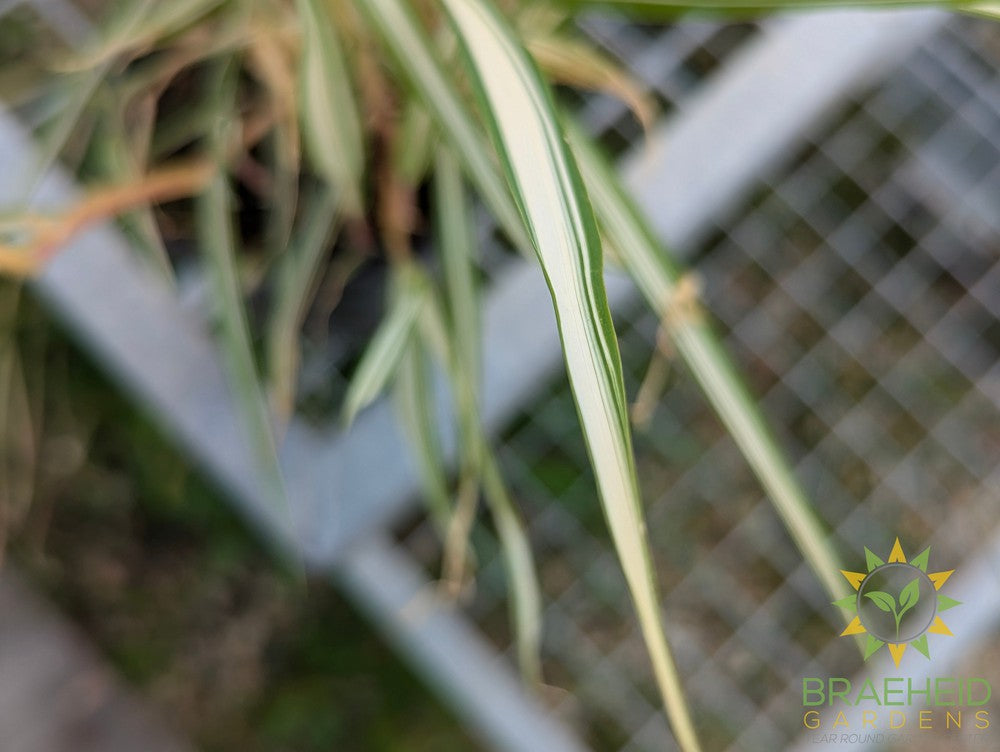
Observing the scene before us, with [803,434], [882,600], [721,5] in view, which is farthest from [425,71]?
[803,434]

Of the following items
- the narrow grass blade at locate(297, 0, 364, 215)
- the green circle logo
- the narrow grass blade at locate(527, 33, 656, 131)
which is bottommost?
the green circle logo

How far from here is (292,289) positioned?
347mm

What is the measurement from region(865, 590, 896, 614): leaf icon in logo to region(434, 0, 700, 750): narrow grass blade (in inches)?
7.0

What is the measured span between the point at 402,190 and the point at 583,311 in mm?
253

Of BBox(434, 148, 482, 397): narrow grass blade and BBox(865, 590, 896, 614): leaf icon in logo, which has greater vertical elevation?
BBox(434, 148, 482, 397): narrow grass blade

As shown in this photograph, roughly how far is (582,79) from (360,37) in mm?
115

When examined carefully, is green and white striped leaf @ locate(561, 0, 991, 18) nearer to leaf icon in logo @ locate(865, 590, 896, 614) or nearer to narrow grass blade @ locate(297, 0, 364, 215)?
narrow grass blade @ locate(297, 0, 364, 215)

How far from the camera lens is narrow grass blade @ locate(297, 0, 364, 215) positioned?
26cm

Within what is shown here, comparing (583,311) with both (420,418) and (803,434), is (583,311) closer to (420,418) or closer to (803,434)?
(420,418)

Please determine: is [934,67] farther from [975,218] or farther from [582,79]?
[582,79]

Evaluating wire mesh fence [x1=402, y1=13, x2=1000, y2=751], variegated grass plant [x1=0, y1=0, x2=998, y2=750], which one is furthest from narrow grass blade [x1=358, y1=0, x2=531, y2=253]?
wire mesh fence [x1=402, y1=13, x2=1000, y2=751]

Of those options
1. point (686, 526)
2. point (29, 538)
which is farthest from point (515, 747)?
point (29, 538)

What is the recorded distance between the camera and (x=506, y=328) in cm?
34

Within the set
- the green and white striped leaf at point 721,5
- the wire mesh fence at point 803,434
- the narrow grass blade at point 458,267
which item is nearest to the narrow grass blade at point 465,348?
the narrow grass blade at point 458,267
